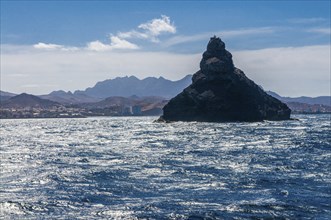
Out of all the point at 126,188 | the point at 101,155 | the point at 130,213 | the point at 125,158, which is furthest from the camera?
the point at 101,155

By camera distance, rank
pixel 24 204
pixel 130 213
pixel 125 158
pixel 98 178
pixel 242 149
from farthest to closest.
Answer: pixel 242 149 → pixel 125 158 → pixel 98 178 → pixel 24 204 → pixel 130 213

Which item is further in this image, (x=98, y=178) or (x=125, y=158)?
(x=125, y=158)

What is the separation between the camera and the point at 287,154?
7025 centimetres

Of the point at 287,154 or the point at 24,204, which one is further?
the point at 287,154

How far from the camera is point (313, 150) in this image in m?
75.9

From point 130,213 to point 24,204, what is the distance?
28.6 feet

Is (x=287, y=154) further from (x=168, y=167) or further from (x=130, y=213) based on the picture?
(x=130, y=213)

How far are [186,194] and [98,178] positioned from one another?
12352 millimetres

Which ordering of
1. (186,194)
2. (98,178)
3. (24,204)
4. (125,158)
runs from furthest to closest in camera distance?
(125,158), (98,178), (186,194), (24,204)

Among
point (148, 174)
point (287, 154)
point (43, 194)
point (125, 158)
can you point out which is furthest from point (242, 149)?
point (43, 194)

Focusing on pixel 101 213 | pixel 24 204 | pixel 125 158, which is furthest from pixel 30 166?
pixel 101 213

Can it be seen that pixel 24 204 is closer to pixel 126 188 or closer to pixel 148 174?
pixel 126 188

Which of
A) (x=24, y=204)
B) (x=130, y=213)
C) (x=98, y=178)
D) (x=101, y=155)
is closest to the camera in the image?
(x=130, y=213)

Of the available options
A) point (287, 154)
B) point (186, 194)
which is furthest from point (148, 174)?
point (287, 154)
